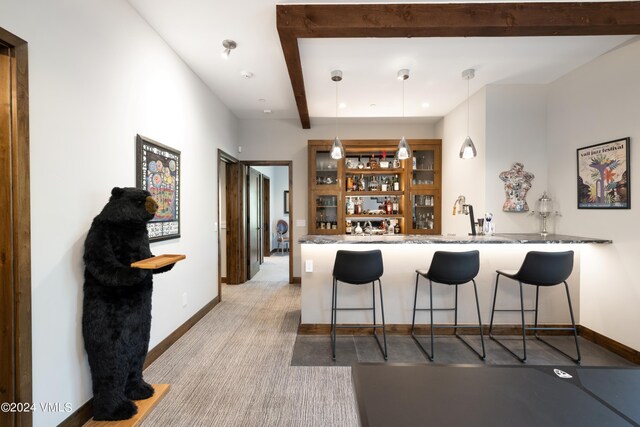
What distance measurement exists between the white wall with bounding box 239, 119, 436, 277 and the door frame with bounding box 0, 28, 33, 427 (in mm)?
3891

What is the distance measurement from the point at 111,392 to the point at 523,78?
488 centimetres

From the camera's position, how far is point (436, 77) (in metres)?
3.55

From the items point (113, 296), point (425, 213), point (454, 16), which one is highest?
point (454, 16)

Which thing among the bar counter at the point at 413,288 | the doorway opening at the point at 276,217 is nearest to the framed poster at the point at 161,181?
the bar counter at the point at 413,288

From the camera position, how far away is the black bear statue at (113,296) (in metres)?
1.80

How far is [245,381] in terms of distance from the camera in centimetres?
236

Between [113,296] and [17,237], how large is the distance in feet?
1.93

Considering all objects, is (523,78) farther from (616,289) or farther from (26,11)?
(26,11)

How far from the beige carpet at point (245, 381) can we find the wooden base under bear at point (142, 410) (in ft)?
0.14

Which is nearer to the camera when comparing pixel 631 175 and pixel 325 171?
pixel 631 175

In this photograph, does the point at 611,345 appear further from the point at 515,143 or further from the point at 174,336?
the point at 174,336

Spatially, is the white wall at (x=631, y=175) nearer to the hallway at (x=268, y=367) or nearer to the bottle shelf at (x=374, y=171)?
the hallway at (x=268, y=367)

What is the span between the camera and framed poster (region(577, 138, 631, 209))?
107 inches

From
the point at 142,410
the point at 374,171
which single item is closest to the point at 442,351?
the point at 142,410
